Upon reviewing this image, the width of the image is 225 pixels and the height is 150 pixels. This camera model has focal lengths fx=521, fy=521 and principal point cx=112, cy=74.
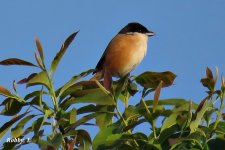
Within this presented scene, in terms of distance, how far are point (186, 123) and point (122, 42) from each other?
490 cm

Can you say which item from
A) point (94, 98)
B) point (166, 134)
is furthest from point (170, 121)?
point (94, 98)

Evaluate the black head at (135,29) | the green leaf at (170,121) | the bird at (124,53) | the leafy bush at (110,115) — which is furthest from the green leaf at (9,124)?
the black head at (135,29)

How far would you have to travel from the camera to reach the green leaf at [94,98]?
7.58 ft

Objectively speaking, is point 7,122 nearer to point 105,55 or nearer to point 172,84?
point 172,84

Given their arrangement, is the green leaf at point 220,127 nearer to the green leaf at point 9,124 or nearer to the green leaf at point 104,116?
the green leaf at point 104,116

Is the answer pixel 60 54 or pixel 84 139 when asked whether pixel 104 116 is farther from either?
pixel 60 54

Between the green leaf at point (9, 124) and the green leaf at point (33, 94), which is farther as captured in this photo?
the green leaf at point (9, 124)

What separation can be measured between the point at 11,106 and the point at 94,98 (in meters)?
0.50

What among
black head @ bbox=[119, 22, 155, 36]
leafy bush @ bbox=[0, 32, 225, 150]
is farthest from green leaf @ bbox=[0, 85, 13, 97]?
black head @ bbox=[119, 22, 155, 36]

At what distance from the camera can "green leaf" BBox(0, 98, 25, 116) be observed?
102 inches

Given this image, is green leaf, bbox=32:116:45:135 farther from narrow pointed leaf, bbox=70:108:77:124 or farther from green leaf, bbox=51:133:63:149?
green leaf, bbox=51:133:63:149

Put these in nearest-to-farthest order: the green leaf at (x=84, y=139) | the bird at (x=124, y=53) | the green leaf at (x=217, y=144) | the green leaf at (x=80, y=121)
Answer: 1. the green leaf at (x=217, y=144)
2. the green leaf at (x=80, y=121)
3. the green leaf at (x=84, y=139)
4. the bird at (x=124, y=53)

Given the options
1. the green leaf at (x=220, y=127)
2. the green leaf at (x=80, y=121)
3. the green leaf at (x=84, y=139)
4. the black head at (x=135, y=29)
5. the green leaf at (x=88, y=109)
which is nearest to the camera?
the green leaf at (x=220, y=127)

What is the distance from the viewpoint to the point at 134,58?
23.0 ft
